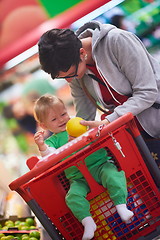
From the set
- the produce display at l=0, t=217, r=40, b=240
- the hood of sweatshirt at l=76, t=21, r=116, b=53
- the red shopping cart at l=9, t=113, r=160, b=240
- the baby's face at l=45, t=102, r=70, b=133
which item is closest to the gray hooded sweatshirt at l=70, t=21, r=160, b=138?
the hood of sweatshirt at l=76, t=21, r=116, b=53

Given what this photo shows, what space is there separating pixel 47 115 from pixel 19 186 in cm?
66

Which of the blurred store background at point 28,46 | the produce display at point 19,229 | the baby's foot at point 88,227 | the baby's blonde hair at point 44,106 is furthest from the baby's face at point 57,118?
the blurred store background at point 28,46

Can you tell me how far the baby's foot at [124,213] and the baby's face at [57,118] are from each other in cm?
76

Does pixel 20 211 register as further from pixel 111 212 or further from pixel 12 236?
pixel 111 212

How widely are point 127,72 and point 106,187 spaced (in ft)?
2.15

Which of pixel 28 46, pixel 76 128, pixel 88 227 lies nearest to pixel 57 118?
pixel 76 128

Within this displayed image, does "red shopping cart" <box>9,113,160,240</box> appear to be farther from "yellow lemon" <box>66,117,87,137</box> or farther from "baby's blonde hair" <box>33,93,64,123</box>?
"baby's blonde hair" <box>33,93,64,123</box>

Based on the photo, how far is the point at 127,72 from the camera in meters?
2.60

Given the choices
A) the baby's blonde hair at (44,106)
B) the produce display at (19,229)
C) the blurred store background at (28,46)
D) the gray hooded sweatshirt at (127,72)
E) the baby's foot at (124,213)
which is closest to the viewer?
the baby's foot at (124,213)

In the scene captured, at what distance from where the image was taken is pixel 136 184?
263 cm

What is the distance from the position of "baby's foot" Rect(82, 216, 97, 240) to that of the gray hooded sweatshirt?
0.56 m

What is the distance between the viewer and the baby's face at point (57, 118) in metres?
2.97

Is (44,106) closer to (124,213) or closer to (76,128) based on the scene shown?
(76,128)

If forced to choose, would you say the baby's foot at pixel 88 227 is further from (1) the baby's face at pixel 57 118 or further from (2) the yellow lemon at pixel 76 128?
(1) the baby's face at pixel 57 118
